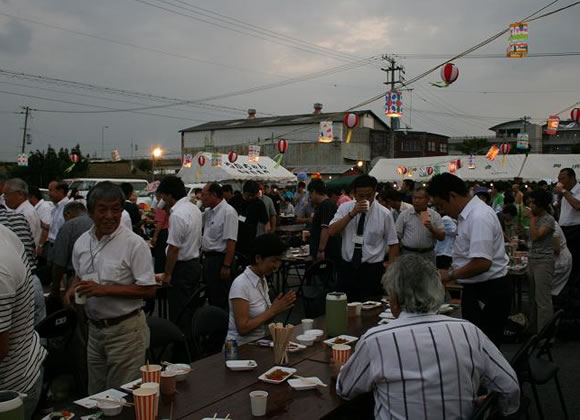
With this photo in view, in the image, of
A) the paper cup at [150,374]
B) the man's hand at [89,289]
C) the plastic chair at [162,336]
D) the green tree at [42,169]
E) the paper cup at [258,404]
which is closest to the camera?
the paper cup at [258,404]

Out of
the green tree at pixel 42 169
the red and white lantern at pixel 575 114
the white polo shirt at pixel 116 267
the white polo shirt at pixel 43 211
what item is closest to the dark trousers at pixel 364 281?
the white polo shirt at pixel 116 267

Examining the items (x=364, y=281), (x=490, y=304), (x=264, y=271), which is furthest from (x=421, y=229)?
(x=264, y=271)

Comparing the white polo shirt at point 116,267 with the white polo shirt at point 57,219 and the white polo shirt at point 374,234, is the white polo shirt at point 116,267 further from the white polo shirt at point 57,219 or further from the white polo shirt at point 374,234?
the white polo shirt at point 57,219

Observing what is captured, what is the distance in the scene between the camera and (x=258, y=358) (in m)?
2.82

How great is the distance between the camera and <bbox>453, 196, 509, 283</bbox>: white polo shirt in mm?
3393

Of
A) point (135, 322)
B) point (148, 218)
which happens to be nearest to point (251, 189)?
point (135, 322)

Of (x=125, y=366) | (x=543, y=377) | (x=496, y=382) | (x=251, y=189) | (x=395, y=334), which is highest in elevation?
(x=251, y=189)

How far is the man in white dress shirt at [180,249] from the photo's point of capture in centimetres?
494

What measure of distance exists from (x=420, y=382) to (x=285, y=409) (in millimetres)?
640

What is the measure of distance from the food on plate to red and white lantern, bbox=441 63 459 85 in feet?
29.0

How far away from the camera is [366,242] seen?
4.93m

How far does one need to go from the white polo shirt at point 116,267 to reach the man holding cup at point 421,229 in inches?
145

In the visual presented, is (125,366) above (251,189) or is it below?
below

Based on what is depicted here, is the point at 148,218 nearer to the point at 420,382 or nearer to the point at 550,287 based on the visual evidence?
the point at 550,287
